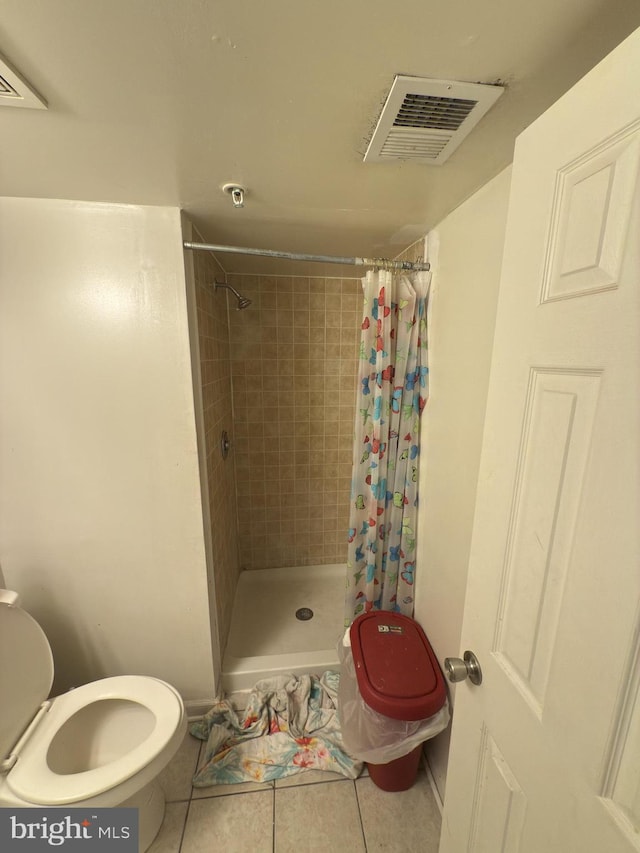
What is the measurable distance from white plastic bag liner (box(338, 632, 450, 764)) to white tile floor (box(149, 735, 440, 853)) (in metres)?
0.25

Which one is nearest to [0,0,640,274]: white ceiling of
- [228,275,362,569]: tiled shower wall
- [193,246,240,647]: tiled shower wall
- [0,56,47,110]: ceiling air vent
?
[0,56,47,110]: ceiling air vent

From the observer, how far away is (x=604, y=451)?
0.41 metres

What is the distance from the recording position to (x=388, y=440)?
1.40 meters

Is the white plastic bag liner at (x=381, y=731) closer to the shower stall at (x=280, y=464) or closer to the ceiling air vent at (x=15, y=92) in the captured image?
the shower stall at (x=280, y=464)

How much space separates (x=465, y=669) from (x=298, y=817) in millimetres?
1047

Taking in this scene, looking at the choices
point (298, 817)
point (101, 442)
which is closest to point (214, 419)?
point (101, 442)

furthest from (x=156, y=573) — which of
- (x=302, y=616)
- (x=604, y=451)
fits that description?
(x=604, y=451)

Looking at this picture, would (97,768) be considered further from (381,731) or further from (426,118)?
(426,118)

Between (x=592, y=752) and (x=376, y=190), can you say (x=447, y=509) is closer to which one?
(x=592, y=752)

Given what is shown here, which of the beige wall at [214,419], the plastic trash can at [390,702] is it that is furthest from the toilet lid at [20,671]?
the plastic trash can at [390,702]

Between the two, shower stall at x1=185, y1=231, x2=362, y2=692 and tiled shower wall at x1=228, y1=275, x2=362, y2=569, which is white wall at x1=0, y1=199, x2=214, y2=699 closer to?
shower stall at x1=185, y1=231, x2=362, y2=692

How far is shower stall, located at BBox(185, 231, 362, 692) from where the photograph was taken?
67.3 inches

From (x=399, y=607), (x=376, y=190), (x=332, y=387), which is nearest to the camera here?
(x=376, y=190)

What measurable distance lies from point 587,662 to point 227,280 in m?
2.15
